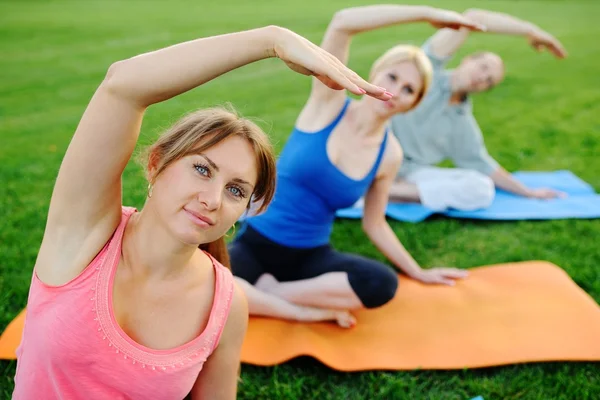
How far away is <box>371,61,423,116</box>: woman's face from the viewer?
2932 millimetres

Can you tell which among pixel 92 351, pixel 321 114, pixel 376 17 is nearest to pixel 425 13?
pixel 376 17

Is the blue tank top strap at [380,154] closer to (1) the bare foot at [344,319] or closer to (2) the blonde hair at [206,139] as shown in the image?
(1) the bare foot at [344,319]

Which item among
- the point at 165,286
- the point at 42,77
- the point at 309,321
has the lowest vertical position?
the point at 42,77

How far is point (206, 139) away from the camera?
5.11ft

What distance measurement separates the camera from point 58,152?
5.35 metres

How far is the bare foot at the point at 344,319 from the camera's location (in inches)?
120

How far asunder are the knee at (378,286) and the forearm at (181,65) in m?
1.78

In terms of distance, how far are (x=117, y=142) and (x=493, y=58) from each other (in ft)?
13.2

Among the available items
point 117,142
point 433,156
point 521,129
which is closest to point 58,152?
point 433,156

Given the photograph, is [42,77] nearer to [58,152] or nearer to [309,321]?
[58,152]

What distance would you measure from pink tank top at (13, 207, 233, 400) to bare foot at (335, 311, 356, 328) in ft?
4.75

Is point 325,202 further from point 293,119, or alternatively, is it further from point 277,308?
point 293,119

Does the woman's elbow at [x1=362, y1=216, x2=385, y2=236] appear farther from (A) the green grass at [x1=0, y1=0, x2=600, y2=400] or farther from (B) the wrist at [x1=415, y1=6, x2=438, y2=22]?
(B) the wrist at [x1=415, y1=6, x2=438, y2=22]

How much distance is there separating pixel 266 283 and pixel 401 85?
1263 mm
